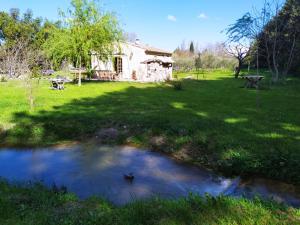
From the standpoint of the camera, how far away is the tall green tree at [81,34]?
22234mm

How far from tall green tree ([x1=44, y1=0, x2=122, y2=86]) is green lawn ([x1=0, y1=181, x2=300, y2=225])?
62.8ft

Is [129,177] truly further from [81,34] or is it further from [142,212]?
[81,34]

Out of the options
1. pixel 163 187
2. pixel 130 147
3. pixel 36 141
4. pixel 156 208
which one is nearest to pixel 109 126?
pixel 130 147

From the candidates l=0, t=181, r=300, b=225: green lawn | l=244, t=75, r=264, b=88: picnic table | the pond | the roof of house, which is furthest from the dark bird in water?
the roof of house

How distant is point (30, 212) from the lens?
376 centimetres

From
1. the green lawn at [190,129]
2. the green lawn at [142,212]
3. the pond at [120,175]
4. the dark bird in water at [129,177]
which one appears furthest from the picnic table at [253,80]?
the green lawn at [142,212]

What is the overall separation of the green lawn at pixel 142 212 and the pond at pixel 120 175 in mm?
886

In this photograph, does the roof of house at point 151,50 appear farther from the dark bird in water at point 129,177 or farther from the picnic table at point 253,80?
the dark bird in water at point 129,177

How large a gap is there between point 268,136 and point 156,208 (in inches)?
186

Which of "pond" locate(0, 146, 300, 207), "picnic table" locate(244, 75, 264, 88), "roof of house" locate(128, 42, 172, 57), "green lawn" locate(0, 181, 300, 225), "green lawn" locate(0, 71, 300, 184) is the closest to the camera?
"green lawn" locate(0, 181, 300, 225)

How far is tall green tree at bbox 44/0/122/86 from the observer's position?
22.2m

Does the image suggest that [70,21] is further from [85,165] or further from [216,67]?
[216,67]

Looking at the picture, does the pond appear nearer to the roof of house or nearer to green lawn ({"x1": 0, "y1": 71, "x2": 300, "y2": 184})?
green lawn ({"x1": 0, "y1": 71, "x2": 300, "y2": 184})

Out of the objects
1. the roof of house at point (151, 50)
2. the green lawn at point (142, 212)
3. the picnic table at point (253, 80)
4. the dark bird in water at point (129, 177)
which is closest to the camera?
the green lawn at point (142, 212)
